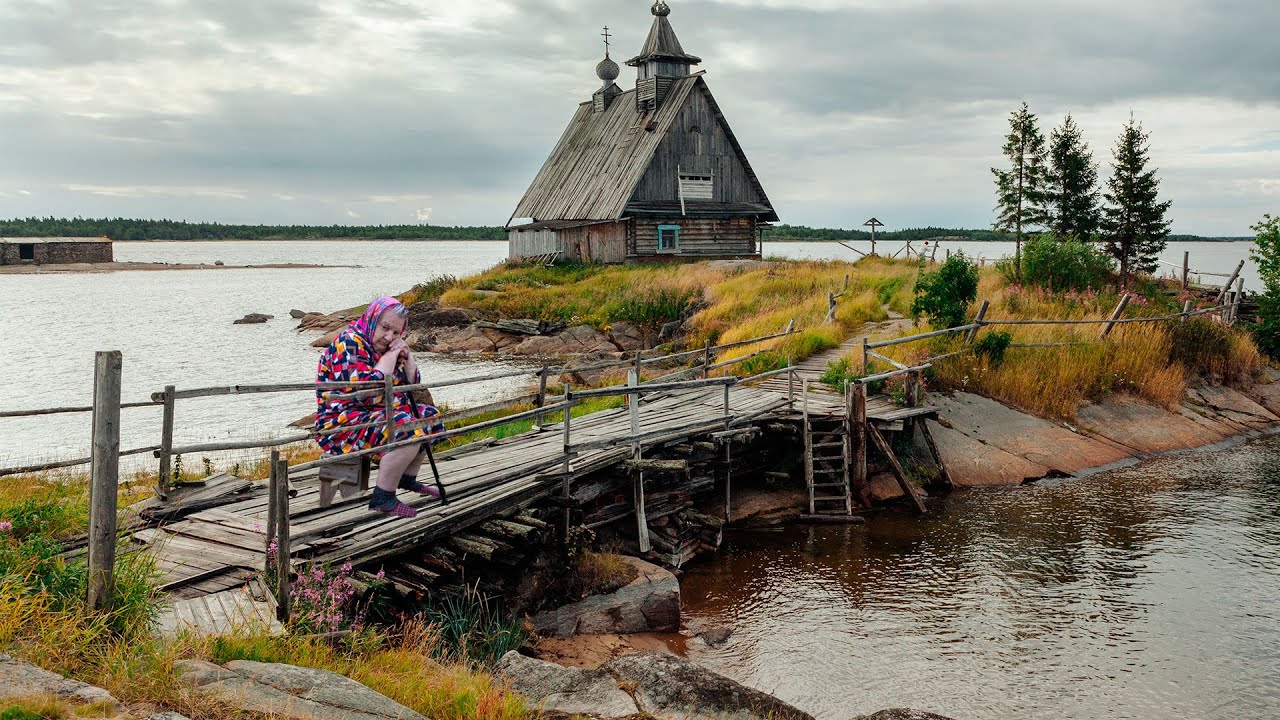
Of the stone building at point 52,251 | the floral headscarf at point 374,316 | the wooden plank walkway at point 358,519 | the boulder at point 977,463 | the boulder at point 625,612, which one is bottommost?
the boulder at point 625,612

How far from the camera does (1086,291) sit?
90.5 feet

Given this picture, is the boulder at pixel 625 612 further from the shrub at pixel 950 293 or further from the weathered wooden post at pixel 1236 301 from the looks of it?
the weathered wooden post at pixel 1236 301

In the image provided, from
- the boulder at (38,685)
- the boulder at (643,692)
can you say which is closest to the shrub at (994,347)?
the boulder at (643,692)

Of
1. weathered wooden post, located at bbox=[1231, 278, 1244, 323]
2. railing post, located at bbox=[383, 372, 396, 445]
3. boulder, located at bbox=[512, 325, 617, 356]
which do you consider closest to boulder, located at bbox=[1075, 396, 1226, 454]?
weathered wooden post, located at bbox=[1231, 278, 1244, 323]

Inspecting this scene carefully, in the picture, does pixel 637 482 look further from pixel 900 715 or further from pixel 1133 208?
pixel 1133 208

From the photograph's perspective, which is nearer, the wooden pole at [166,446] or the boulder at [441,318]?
the wooden pole at [166,446]

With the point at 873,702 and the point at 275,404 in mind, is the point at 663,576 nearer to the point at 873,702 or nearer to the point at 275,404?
the point at 873,702

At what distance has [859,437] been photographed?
16.3 metres

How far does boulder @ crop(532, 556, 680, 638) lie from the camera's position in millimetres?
10703

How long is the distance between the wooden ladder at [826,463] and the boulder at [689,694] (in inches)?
339

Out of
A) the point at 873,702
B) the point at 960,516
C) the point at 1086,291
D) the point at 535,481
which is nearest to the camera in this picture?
the point at 873,702

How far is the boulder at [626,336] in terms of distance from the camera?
31.1 meters

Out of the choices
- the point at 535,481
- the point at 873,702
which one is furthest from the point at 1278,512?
the point at 535,481

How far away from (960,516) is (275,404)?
18.5 meters
